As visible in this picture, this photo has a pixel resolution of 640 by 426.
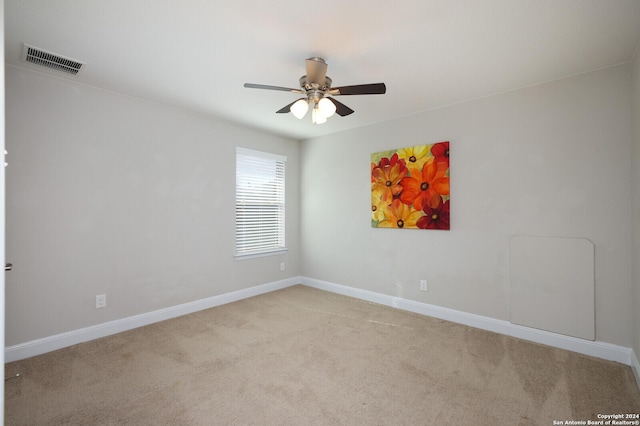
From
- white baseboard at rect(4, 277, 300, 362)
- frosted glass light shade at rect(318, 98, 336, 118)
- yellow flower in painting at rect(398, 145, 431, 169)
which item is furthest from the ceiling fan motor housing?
white baseboard at rect(4, 277, 300, 362)

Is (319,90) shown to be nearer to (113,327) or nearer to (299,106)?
(299,106)

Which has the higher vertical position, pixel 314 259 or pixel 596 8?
pixel 596 8

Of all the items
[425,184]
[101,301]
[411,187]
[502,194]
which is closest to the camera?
[101,301]

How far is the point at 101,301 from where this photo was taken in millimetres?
3000

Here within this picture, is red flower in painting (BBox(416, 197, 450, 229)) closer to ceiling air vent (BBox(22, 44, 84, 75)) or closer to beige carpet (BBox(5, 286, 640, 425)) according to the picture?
beige carpet (BBox(5, 286, 640, 425))

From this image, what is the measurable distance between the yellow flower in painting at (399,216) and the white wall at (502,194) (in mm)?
105

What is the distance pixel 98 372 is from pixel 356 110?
11.3 feet

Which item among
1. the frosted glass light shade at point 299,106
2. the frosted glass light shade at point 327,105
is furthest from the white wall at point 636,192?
the frosted glass light shade at point 299,106

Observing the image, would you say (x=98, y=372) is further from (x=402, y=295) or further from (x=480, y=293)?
(x=480, y=293)

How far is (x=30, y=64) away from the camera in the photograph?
8.17 feet

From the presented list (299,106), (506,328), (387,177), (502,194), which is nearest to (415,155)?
(387,177)

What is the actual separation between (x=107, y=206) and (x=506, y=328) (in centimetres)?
415

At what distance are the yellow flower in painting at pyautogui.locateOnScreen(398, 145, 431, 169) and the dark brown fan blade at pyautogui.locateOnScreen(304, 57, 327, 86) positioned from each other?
177 centimetres

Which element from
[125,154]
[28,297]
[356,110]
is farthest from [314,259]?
[28,297]
